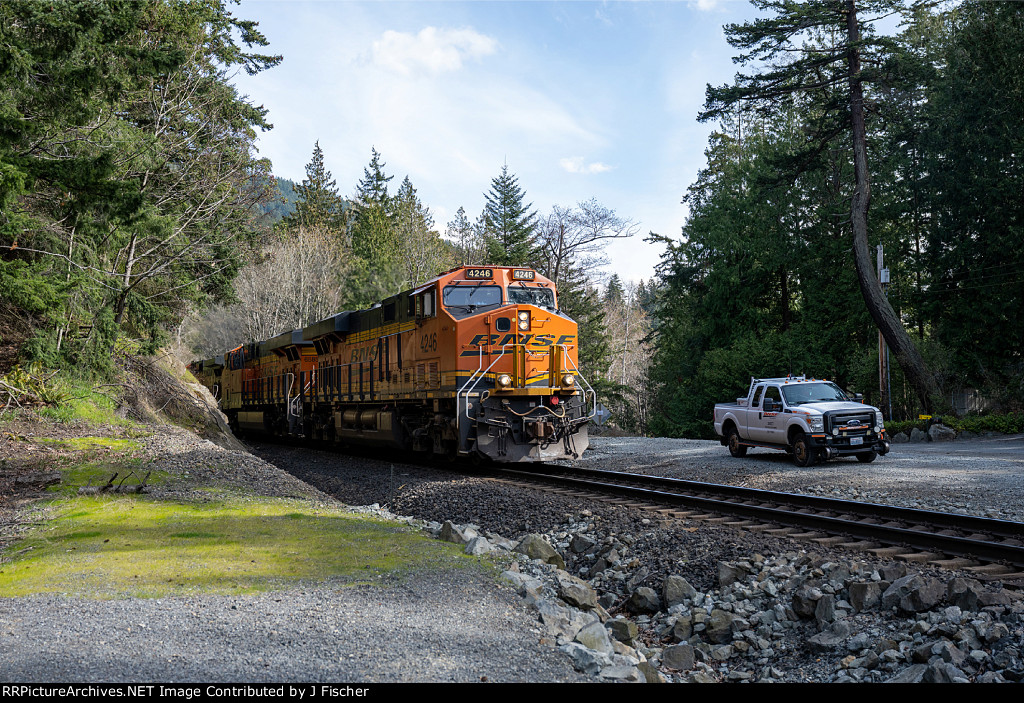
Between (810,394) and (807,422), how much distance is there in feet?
4.74

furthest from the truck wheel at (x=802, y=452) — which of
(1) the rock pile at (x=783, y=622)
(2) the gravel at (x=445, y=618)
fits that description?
(1) the rock pile at (x=783, y=622)

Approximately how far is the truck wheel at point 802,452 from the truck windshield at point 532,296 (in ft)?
20.2

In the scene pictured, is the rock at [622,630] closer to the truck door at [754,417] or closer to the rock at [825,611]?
the rock at [825,611]

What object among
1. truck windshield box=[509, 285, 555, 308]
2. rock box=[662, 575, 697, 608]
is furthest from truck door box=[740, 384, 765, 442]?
rock box=[662, 575, 697, 608]

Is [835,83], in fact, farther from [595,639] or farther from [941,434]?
[595,639]

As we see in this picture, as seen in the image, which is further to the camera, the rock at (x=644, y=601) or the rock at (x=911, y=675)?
the rock at (x=644, y=601)

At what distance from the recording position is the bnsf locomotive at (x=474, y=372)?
14250mm

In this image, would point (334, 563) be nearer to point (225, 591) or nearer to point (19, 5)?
point (225, 591)

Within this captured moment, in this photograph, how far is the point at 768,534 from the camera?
28.6ft

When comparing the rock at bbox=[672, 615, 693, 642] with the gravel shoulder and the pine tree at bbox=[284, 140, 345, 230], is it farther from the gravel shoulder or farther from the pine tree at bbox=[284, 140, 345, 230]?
the pine tree at bbox=[284, 140, 345, 230]

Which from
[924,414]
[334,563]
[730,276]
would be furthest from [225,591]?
[730,276]

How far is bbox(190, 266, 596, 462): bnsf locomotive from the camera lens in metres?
14.2

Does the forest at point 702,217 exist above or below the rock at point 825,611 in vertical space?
above

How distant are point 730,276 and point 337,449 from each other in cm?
2480
